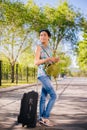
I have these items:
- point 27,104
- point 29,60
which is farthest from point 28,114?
point 29,60

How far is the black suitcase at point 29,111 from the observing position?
7.35 meters

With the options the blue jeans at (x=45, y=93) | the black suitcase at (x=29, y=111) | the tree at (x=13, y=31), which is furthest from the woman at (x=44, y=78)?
the tree at (x=13, y=31)

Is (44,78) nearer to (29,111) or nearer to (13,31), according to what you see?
(29,111)

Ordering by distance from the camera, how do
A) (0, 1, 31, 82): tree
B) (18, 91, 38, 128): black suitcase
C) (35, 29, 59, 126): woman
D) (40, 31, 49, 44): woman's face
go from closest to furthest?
(18, 91, 38, 128): black suitcase
(35, 29, 59, 126): woman
(40, 31, 49, 44): woman's face
(0, 1, 31, 82): tree

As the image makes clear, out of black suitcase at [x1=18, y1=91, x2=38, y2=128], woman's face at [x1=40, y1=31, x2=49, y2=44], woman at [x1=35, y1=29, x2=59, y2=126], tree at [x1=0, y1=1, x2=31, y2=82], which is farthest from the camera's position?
tree at [x1=0, y1=1, x2=31, y2=82]

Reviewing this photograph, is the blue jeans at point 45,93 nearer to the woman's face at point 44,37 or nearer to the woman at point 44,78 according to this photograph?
the woman at point 44,78

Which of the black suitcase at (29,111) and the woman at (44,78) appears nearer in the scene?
the black suitcase at (29,111)

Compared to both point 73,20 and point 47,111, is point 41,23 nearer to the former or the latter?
point 73,20

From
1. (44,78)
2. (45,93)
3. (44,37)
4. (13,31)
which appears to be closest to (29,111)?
(45,93)

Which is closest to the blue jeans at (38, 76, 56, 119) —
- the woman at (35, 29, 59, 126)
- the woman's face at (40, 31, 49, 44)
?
the woman at (35, 29, 59, 126)

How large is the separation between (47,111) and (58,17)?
169 ft

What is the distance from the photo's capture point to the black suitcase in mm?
7348

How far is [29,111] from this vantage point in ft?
24.2

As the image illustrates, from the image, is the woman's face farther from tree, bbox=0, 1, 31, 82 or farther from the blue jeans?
tree, bbox=0, 1, 31, 82
